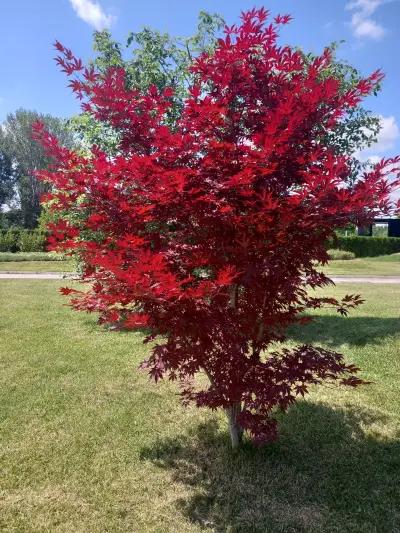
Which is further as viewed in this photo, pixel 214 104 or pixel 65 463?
pixel 65 463

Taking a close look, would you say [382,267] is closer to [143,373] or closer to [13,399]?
[143,373]

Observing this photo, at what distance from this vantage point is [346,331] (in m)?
7.90

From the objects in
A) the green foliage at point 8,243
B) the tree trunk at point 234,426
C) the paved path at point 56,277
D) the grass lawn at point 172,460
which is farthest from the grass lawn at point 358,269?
the green foliage at point 8,243

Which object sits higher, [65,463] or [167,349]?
[167,349]

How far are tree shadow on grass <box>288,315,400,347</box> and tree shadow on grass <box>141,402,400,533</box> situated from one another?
2947 mm

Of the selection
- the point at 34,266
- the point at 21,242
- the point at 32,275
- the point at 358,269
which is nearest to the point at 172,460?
the point at 32,275

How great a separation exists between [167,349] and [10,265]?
20.9 m

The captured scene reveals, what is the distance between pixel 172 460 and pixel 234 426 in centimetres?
59

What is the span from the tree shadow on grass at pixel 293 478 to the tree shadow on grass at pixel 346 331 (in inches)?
116

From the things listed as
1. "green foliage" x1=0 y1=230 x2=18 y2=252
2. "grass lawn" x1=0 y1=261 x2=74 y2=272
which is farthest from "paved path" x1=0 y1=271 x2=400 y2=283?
"green foliage" x1=0 y1=230 x2=18 y2=252

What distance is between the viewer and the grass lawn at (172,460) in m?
3.02

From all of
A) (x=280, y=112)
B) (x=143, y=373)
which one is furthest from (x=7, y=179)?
(x=280, y=112)

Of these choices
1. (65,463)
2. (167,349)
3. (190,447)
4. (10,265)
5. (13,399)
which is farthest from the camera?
(10,265)

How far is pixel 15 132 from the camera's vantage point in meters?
46.2
